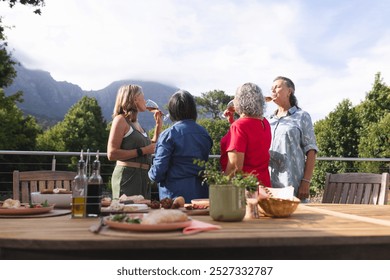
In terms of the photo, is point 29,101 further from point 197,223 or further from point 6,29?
point 197,223

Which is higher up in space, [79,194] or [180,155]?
[180,155]

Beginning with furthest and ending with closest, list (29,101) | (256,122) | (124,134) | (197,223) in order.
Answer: (29,101) → (124,134) → (256,122) → (197,223)

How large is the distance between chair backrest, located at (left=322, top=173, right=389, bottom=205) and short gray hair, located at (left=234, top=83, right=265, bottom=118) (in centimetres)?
76

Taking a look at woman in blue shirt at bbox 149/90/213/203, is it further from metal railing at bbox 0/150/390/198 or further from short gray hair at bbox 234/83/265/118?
metal railing at bbox 0/150/390/198

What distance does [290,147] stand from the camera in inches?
116

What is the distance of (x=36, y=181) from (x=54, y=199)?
752 millimetres

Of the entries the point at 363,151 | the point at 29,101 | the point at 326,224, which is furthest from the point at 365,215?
the point at 29,101

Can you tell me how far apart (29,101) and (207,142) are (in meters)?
133

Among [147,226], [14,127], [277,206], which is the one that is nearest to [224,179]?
[277,206]

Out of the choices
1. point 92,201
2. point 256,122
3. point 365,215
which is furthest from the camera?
point 256,122

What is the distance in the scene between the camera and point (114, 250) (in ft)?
4.16

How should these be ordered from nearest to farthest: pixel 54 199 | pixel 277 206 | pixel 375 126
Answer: pixel 277 206 < pixel 54 199 < pixel 375 126

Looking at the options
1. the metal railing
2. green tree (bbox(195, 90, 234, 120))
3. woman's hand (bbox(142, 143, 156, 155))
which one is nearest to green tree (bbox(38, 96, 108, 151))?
the metal railing

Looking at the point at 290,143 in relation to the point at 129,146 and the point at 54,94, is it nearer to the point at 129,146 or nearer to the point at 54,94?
the point at 129,146
